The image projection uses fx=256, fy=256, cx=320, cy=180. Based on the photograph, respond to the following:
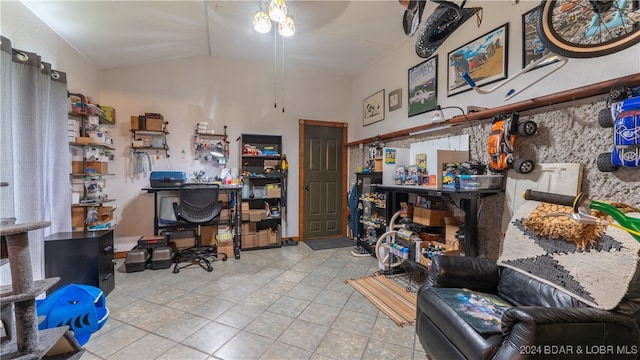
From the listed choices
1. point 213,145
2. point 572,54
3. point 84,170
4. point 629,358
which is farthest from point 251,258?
point 572,54

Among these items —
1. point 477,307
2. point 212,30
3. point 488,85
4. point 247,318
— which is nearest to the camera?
point 477,307

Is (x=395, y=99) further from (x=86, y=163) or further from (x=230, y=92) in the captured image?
(x=86, y=163)

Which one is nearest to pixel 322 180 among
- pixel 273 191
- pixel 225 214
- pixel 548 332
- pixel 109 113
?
pixel 273 191

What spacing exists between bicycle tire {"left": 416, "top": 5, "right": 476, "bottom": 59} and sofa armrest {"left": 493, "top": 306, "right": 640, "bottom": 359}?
167cm

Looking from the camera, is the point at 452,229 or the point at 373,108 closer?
the point at 452,229

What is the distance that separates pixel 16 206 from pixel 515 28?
4366mm

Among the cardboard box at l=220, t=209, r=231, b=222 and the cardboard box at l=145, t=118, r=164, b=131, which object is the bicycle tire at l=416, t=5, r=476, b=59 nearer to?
the cardboard box at l=220, t=209, r=231, b=222

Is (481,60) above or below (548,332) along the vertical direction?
above

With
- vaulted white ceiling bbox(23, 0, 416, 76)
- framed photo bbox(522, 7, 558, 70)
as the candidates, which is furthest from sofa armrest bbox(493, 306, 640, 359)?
vaulted white ceiling bbox(23, 0, 416, 76)

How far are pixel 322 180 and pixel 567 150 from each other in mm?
3498

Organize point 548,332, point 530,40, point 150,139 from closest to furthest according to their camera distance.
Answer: point 548,332 → point 530,40 → point 150,139

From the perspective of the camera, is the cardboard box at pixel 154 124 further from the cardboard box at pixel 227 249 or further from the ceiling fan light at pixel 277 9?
the ceiling fan light at pixel 277 9

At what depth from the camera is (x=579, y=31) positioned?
1.72 m

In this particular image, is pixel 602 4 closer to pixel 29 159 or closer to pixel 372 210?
pixel 372 210
